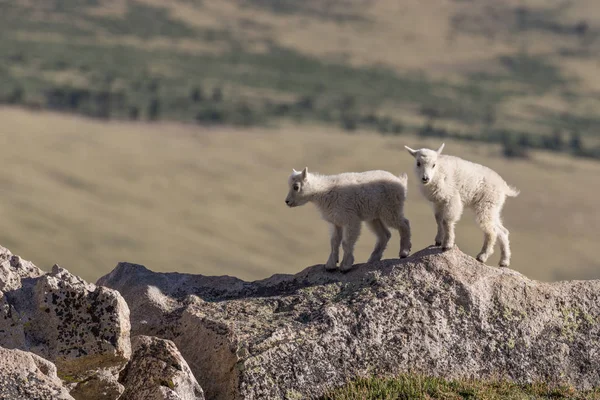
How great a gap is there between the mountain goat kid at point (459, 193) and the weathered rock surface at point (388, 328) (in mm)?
881

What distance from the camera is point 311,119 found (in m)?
122

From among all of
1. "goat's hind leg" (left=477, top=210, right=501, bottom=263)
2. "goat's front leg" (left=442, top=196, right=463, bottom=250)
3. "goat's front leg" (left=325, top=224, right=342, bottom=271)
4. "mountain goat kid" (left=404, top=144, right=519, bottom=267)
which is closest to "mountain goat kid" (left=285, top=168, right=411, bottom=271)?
"goat's front leg" (left=325, top=224, right=342, bottom=271)

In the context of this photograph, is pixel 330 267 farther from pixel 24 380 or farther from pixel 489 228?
pixel 24 380

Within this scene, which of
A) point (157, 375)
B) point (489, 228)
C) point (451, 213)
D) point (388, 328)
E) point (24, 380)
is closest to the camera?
point (24, 380)

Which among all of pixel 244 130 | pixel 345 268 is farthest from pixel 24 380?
pixel 244 130

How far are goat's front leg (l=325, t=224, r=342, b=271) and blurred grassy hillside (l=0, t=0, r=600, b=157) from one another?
9520 cm

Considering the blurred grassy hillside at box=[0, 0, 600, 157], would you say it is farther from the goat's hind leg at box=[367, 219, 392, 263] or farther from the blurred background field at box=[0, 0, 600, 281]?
the goat's hind leg at box=[367, 219, 392, 263]

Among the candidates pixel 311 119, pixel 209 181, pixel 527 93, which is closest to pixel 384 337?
pixel 209 181

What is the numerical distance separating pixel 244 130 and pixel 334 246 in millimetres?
96139

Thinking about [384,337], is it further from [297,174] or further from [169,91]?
[169,91]

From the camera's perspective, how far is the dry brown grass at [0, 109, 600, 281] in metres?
69.4

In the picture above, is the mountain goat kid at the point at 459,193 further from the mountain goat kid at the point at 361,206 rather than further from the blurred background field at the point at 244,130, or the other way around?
the blurred background field at the point at 244,130

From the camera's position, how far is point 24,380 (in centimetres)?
1027

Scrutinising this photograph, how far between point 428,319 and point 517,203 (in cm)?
7546
